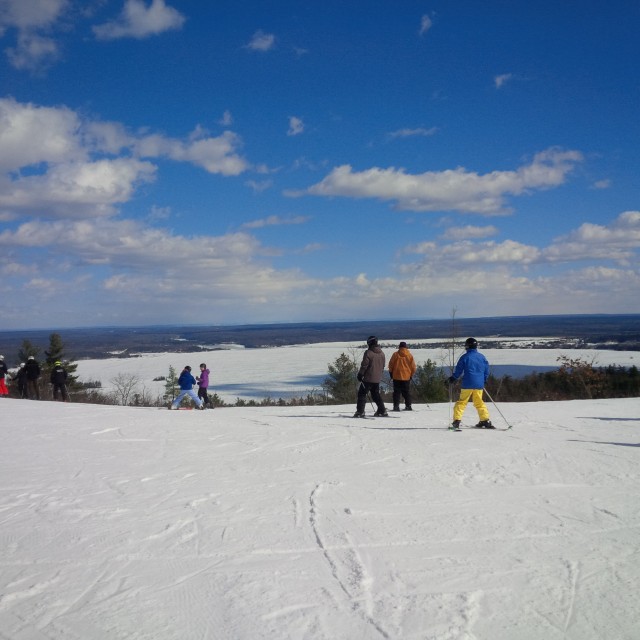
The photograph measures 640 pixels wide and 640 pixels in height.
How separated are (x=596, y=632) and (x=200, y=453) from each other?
669cm

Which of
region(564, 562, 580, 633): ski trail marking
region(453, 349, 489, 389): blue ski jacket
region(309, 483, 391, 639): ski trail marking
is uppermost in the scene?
region(453, 349, 489, 389): blue ski jacket

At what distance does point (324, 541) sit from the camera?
16.2 ft

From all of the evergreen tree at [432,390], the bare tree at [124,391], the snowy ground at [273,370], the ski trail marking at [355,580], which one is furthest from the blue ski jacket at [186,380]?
the snowy ground at [273,370]

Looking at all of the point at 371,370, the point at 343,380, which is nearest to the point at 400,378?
the point at 371,370

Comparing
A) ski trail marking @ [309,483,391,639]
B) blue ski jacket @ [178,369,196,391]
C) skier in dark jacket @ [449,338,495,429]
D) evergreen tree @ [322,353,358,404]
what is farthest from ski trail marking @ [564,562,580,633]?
evergreen tree @ [322,353,358,404]

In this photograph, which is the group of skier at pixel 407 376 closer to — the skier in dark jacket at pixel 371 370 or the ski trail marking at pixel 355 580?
the skier in dark jacket at pixel 371 370

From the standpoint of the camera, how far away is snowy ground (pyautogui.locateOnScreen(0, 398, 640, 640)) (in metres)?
3.63

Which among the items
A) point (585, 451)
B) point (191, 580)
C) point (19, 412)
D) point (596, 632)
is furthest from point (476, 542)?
point (19, 412)

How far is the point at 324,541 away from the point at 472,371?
6.37 meters

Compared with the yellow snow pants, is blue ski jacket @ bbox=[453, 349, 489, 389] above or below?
above

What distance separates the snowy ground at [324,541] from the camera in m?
3.63

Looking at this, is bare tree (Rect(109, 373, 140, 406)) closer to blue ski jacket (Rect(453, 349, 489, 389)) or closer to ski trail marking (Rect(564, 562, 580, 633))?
blue ski jacket (Rect(453, 349, 489, 389))

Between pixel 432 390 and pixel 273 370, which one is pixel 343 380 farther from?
pixel 273 370

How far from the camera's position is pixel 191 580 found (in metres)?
4.20
